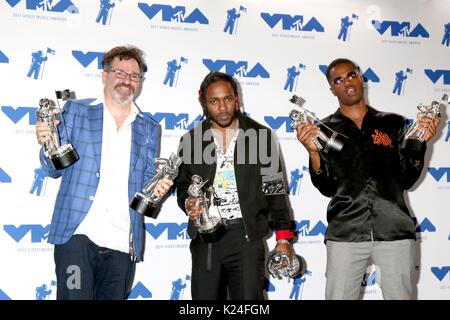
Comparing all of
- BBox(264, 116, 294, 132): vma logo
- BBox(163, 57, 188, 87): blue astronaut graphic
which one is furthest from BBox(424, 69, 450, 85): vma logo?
BBox(163, 57, 188, 87): blue astronaut graphic

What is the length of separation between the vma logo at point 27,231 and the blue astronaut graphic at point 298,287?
205cm

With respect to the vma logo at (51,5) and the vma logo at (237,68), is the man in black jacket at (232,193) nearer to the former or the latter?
the vma logo at (237,68)

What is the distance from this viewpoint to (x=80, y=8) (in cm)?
372

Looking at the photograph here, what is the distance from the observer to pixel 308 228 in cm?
409

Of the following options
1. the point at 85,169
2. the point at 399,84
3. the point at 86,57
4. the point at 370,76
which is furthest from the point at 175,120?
the point at 399,84

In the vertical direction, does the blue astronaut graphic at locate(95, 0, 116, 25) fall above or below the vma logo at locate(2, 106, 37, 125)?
above

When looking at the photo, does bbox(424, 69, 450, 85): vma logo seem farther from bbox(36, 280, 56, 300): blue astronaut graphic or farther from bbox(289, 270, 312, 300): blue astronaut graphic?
bbox(36, 280, 56, 300): blue astronaut graphic

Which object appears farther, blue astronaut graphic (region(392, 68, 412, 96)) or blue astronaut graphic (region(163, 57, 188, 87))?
blue astronaut graphic (region(392, 68, 412, 96))

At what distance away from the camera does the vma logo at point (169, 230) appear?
3828 millimetres

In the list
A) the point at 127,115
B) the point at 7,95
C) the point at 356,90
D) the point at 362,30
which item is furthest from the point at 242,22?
the point at 7,95

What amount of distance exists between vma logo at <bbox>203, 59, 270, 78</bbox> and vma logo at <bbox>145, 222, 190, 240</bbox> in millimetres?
1297

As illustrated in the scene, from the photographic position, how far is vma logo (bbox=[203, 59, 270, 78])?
394cm

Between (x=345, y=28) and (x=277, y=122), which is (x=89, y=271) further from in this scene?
(x=345, y=28)

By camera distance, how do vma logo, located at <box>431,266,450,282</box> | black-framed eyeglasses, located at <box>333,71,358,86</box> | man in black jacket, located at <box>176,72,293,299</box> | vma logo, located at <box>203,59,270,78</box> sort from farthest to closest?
vma logo, located at <box>431,266,450,282</box> < vma logo, located at <box>203,59,270,78</box> < black-framed eyeglasses, located at <box>333,71,358,86</box> < man in black jacket, located at <box>176,72,293,299</box>
